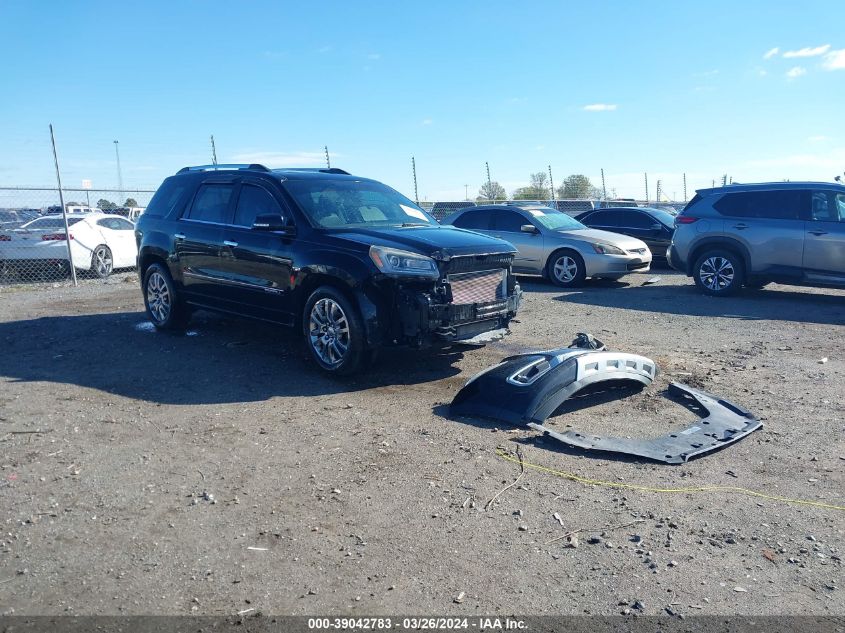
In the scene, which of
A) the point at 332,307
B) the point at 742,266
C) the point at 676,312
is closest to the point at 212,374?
the point at 332,307

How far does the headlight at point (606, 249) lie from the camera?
1373 cm

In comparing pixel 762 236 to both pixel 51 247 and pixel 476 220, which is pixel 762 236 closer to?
pixel 476 220

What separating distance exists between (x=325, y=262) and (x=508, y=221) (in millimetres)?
8656

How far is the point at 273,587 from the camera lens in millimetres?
3328

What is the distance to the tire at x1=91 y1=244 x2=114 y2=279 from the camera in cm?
1548

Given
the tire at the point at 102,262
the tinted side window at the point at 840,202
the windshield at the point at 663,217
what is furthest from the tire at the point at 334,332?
the windshield at the point at 663,217

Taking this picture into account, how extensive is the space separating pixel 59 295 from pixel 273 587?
37.2 ft

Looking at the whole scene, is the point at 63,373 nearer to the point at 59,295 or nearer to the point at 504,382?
the point at 504,382

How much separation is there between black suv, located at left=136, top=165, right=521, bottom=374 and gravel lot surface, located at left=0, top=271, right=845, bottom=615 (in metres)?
0.55

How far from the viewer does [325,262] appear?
6.79 m

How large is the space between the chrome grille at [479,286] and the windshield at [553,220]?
24.2 ft

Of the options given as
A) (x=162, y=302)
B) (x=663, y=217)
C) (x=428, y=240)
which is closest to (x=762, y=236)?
(x=663, y=217)

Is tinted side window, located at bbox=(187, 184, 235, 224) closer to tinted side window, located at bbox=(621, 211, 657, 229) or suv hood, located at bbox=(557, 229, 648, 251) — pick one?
suv hood, located at bbox=(557, 229, 648, 251)

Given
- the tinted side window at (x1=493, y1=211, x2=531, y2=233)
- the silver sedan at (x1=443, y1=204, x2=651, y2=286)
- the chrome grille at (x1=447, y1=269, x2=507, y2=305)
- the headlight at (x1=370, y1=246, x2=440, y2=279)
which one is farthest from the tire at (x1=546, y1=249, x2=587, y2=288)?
the headlight at (x1=370, y1=246, x2=440, y2=279)
